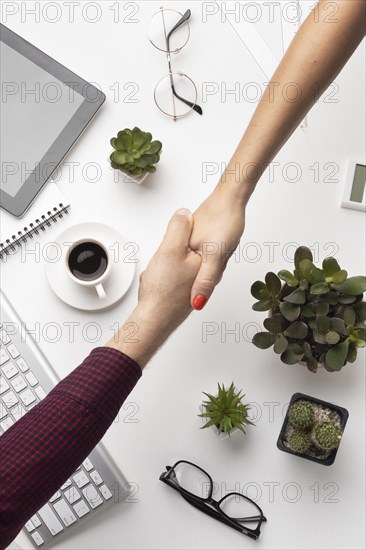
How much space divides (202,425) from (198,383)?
0.07 m

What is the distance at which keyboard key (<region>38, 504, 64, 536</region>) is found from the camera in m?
1.11

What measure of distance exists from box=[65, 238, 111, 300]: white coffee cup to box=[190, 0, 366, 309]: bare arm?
0.17 metres

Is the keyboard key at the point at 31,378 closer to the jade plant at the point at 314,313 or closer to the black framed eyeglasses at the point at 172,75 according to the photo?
the jade plant at the point at 314,313

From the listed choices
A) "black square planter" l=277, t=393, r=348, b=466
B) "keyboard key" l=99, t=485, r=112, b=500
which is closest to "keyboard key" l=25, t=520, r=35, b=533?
"keyboard key" l=99, t=485, r=112, b=500

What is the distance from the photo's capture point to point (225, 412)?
112cm

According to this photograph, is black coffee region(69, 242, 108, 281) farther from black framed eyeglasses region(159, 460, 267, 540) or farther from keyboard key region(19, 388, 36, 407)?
black framed eyeglasses region(159, 460, 267, 540)

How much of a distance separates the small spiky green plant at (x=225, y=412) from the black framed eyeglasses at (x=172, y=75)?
51 centimetres

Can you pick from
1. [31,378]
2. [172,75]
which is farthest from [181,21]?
[31,378]

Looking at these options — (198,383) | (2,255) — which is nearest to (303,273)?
(198,383)

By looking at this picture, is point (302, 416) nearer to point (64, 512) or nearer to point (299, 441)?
point (299, 441)

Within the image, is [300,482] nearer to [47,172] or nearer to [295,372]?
[295,372]

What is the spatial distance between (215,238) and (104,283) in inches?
9.1

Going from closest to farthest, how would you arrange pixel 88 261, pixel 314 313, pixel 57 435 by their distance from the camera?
pixel 57 435 < pixel 314 313 < pixel 88 261

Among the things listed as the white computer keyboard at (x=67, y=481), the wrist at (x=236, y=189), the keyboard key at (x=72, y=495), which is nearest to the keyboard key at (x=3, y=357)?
the white computer keyboard at (x=67, y=481)
